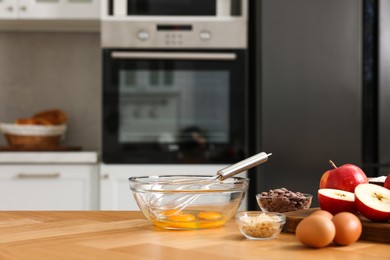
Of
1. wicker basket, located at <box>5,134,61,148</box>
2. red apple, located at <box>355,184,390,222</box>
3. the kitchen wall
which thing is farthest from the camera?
the kitchen wall

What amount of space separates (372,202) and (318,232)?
203 mm

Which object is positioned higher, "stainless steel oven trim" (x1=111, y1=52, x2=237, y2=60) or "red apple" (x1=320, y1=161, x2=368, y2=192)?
"stainless steel oven trim" (x1=111, y1=52, x2=237, y2=60)

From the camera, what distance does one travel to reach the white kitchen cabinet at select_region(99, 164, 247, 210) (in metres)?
3.11

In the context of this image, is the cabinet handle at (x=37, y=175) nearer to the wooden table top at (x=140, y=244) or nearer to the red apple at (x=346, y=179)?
the wooden table top at (x=140, y=244)

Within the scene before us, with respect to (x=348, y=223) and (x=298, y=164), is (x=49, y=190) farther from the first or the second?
(x=348, y=223)

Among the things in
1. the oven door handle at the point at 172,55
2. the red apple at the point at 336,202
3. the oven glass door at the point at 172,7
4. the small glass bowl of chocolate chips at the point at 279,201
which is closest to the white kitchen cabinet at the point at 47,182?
the oven door handle at the point at 172,55

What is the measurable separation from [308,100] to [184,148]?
0.64 m

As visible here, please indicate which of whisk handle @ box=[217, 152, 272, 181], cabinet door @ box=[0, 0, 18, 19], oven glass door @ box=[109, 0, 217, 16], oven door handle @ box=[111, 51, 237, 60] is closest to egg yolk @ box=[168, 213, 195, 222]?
whisk handle @ box=[217, 152, 272, 181]

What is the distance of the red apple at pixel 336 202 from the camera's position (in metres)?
1.31

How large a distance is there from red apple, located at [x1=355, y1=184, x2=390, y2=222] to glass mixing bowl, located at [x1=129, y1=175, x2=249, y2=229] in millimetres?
238

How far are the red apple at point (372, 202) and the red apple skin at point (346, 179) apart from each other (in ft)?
0.20

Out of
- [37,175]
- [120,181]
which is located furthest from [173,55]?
[37,175]

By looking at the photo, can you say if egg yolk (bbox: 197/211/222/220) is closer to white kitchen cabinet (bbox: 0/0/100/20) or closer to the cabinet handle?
the cabinet handle

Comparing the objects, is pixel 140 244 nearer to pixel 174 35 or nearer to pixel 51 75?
pixel 174 35
